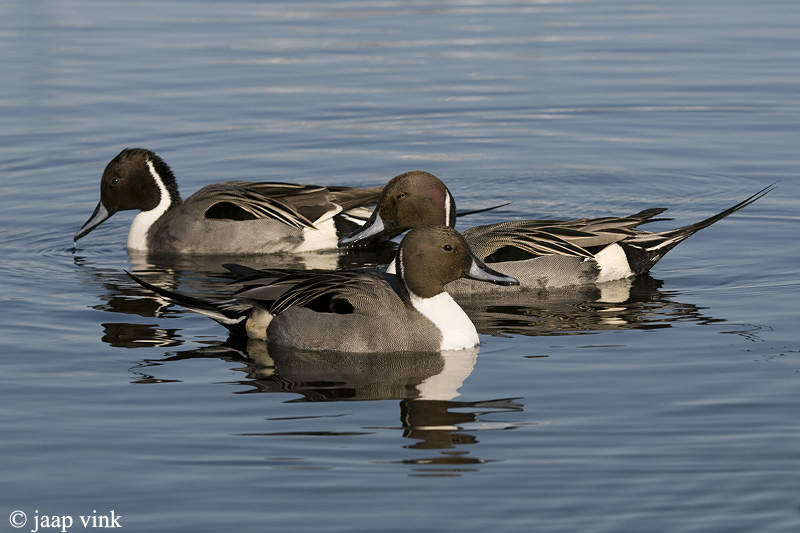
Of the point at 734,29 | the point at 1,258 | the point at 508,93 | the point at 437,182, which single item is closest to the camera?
the point at 437,182

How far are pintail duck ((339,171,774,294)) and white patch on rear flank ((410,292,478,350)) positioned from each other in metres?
1.24

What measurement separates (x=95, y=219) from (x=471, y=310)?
371cm

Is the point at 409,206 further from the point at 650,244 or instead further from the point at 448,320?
the point at 448,320

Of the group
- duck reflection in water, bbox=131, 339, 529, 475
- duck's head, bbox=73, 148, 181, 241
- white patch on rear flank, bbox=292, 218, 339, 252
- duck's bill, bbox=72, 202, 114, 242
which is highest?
duck's head, bbox=73, 148, 181, 241

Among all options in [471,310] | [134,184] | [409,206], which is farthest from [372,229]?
[134,184]

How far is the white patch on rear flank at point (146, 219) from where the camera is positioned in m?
10.1

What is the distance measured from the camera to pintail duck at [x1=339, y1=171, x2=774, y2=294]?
8555 millimetres

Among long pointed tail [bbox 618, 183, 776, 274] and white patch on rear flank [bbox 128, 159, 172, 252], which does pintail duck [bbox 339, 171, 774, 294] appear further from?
white patch on rear flank [bbox 128, 159, 172, 252]

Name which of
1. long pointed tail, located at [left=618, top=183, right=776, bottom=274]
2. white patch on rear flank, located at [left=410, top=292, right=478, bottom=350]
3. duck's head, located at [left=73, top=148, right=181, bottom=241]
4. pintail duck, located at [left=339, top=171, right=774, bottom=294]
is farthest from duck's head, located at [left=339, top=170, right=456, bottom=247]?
duck's head, located at [left=73, top=148, right=181, bottom=241]

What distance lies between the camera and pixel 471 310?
815 centimetres

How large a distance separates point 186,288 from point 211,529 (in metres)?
4.17

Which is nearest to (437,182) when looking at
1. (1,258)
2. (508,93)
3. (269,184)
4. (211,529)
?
(269,184)

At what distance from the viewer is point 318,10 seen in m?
17.8

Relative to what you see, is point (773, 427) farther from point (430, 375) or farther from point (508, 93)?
point (508, 93)
